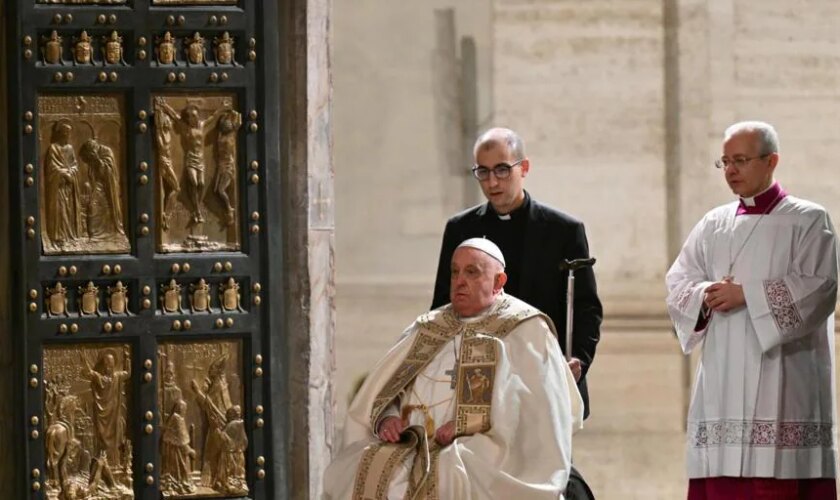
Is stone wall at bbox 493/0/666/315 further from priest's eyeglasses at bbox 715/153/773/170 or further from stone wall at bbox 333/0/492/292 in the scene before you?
priest's eyeglasses at bbox 715/153/773/170

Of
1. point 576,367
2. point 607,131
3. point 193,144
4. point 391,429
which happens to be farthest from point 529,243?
point 607,131

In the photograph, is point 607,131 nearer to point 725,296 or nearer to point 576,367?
point 725,296

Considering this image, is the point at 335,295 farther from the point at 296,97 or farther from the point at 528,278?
the point at 528,278

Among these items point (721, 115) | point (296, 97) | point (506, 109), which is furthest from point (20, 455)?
point (721, 115)

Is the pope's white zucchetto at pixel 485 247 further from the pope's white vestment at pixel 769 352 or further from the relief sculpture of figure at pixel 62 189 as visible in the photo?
the relief sculpture of figure at pixel 62 189

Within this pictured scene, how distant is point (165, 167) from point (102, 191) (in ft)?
0.95

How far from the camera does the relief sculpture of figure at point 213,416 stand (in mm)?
7195

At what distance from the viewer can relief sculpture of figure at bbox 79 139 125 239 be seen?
23.3 ft

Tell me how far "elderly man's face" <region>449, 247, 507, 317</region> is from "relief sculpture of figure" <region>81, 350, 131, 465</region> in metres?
2.01

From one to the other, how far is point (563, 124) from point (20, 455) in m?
3.09

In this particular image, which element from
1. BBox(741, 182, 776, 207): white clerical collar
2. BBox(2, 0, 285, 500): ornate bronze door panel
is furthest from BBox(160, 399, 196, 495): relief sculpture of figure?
BBox(741, 182, 776, 207): white clerical collar

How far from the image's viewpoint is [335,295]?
7.68 metres

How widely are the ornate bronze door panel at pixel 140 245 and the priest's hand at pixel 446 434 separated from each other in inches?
72.5

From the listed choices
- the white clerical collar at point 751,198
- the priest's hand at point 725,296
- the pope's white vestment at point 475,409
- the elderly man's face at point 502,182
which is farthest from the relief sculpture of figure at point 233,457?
the white clerical collar at point 751,198
